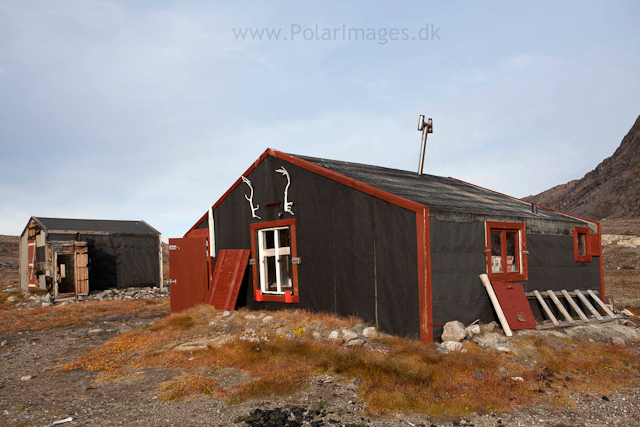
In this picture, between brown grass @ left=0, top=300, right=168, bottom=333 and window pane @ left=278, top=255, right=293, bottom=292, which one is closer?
window pane @ left=278, top=255, right=293, bottom=292

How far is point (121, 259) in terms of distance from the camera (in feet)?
79.8

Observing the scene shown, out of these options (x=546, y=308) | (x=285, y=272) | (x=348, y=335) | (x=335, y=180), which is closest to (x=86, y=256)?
(x=285, y=272)

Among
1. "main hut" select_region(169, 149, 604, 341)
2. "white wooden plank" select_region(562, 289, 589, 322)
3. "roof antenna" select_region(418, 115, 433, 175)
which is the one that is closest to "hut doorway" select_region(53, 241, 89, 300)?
"main hut" select_region(169, 149, 604, 341)

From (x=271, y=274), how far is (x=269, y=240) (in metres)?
0.93

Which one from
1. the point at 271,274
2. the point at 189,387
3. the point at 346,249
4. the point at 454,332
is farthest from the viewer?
the point at 271,274

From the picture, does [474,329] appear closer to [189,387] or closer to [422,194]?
[422,194]

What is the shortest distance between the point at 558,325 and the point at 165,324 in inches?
365

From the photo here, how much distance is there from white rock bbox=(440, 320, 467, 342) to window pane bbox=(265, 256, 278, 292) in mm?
5405

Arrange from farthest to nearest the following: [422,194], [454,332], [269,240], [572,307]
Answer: [269,240], [572,307], [422,194], [454,332]

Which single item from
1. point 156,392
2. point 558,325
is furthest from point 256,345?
point 558,325

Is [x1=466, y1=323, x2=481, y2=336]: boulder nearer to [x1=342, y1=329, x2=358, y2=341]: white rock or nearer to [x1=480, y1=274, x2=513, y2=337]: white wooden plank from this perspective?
[x1=480, y1=274, x2=513, y2=337]: white wooden plank

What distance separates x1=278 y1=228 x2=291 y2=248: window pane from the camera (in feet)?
41.7

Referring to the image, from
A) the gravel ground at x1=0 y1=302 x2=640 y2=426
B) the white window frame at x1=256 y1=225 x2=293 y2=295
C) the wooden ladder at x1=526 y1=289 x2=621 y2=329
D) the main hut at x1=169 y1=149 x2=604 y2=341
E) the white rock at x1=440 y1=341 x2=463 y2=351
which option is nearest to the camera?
the gravel ground at x1=0 y1=302 x2=640 y2=426

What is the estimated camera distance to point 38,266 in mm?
22984
